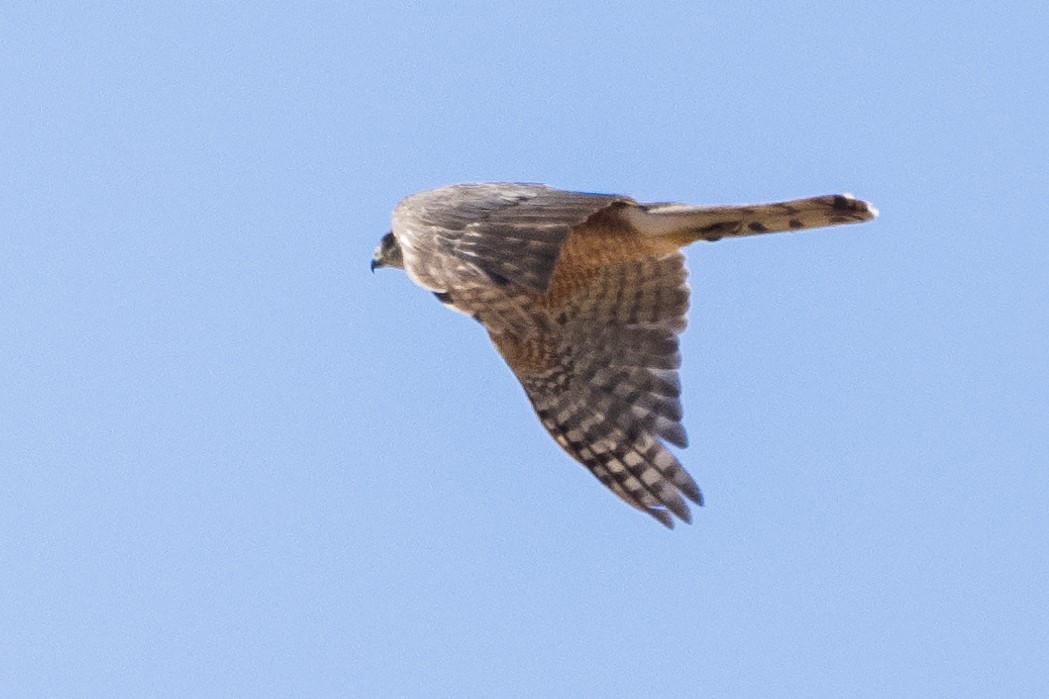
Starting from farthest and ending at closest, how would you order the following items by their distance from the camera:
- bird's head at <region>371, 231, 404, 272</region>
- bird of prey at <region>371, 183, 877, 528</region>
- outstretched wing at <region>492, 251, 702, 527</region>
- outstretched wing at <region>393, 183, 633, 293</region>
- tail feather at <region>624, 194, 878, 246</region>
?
bird's head at <region>371, 231, 404, 272</region>, outstretched wing at <region>492, 251, 702, 527</region>, tail feather at <region>624, 194, 878, 246</region>, bird of prey at <region>371, 183, 877, 528</region>, outstretched wing at <region>393, 183, 633, 293</region>

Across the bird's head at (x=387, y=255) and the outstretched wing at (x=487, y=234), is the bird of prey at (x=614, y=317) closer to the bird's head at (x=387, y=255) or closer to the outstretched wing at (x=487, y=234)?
the outstretched wing at (x=487, y=234)

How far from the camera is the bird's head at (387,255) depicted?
1287cm

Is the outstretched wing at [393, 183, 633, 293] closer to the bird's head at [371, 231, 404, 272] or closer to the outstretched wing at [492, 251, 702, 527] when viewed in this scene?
the outstretched wing at [492, 251, 702, 527]

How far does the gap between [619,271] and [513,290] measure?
7.23 feet

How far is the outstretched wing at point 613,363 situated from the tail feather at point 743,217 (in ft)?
2.02

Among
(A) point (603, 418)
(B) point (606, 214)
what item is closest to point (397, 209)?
(B) point (606, 214)

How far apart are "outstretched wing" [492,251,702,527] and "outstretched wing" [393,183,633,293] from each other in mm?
1643

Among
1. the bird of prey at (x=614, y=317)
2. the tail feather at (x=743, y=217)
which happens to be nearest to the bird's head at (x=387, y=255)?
the bird of prey at (x=614, y=317)

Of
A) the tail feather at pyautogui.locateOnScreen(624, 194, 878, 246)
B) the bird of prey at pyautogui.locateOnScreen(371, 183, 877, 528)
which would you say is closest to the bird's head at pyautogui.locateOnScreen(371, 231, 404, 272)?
the bird of prey at pyautogui.locateOnScreen(371, 183, 877, 528)

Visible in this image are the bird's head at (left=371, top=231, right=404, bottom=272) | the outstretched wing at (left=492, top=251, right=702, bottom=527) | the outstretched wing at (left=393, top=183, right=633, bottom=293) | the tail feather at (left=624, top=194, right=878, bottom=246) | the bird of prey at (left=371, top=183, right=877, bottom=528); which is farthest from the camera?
the bird's head at (left=371, top=231, right=404, bottom=272)

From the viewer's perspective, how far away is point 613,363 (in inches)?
460

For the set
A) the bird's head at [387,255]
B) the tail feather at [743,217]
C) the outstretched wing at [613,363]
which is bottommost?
the outstretched wing at [613,363]

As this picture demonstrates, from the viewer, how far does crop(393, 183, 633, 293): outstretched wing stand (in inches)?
352

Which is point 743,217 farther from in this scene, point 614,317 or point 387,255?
point 387,255
